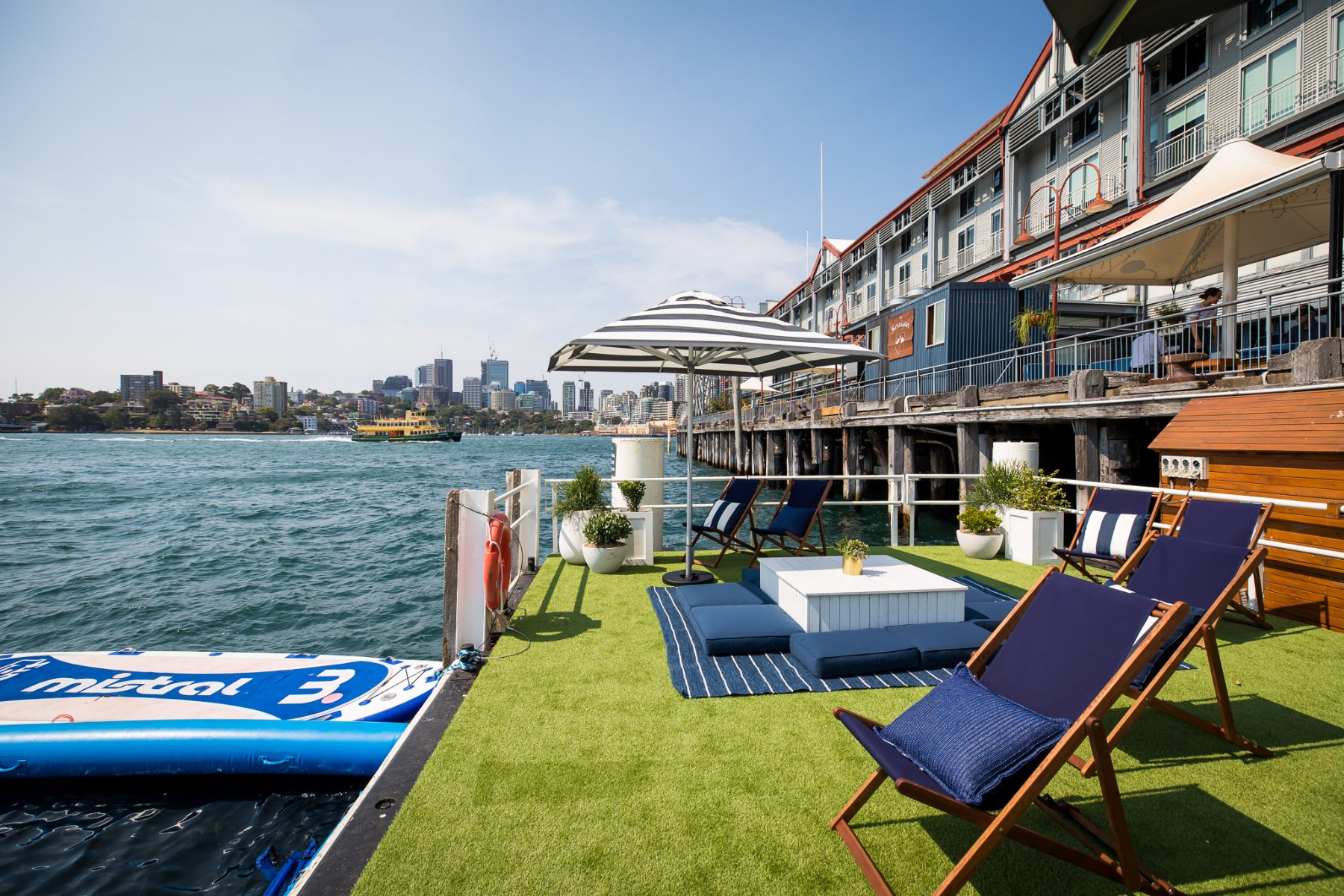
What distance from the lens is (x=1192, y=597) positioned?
2967 mm

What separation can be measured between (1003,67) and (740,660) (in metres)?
27.9

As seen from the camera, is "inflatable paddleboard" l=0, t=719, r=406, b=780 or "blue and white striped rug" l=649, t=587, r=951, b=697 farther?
"blue and white striped rug" l=649, t=587, r=951, b=697

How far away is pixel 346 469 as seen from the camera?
41.5m

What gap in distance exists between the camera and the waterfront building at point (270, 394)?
129375 mm

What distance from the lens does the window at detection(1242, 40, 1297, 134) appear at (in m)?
13.4

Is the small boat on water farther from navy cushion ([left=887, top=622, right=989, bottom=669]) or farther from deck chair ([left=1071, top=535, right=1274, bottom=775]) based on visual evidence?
deck chair ([left=1071, top=535, right=1274, bottom=775])

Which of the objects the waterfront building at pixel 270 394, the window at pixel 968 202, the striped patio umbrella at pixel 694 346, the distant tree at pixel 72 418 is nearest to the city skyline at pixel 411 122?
the striped patio umbrella at pixel 694 346

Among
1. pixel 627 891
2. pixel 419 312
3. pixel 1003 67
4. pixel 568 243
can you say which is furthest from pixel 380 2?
pixel 1003 67

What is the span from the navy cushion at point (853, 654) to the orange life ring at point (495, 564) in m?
1.89

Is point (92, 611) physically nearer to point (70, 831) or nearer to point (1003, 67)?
point (70, 831)

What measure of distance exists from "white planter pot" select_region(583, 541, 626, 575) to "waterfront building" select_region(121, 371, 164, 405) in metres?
144

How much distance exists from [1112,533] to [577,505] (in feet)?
15.5

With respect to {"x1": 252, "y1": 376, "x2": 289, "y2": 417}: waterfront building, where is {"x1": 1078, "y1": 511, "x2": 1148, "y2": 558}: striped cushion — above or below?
below

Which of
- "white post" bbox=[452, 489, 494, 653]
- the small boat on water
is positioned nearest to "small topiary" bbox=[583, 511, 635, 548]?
"white post" bbox=[452, 489, 494, 653]
